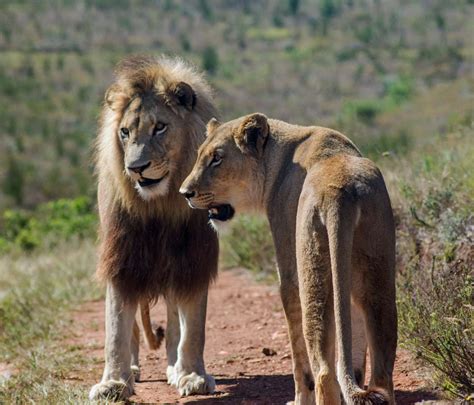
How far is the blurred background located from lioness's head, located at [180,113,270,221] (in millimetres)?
1254

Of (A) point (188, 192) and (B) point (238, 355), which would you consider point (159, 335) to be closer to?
(B) point (238, 355)

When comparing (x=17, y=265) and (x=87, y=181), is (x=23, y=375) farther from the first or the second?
(x=87, y=181)

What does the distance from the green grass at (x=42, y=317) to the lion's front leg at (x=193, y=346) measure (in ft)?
2.38

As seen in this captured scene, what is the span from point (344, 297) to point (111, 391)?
2.48 m

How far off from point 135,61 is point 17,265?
6.93 m

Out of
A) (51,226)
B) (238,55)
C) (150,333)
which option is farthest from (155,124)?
(238,55)

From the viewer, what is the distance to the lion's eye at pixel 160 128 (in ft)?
22.9

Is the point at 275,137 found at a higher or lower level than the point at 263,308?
higher

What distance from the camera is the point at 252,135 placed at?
588cm

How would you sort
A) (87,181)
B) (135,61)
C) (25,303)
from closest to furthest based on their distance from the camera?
1. (135,61)
2. (25,303)
3. (87,181)

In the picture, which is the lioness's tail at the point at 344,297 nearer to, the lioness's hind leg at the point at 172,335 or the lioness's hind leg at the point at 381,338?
the lioness's hind leg at the point at 381,338

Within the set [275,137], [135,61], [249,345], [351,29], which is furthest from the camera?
[351,29]

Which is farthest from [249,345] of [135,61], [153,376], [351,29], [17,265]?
[351,29]

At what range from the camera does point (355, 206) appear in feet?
16.3
